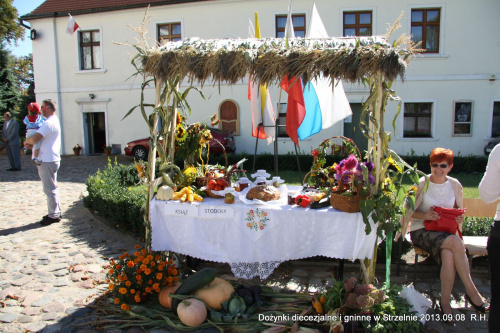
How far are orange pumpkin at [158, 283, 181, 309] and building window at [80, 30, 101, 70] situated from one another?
613 inches

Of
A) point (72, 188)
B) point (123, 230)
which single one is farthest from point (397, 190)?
point (72, 188)

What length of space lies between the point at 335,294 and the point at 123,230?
12.8 feet

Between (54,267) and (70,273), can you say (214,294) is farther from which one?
(54,267)

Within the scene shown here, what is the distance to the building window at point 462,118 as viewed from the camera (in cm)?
1390

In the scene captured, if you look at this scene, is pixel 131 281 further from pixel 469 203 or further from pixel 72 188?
pixel 72 188

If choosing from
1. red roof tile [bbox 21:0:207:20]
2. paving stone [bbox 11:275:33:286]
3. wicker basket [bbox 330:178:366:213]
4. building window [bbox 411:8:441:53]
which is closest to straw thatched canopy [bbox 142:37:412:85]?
wicker basket [bbox 330:178:366:213]

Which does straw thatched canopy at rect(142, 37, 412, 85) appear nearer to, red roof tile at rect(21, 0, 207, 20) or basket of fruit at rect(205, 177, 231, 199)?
basket of fruit at rect(205, 177, 231, 199)

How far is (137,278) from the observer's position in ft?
10.8

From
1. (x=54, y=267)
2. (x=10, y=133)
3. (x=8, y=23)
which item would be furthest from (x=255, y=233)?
(x=8, y=23)

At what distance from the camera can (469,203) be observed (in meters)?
4.46

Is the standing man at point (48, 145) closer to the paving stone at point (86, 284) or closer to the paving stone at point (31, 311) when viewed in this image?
the paving stone at point (86, 284)

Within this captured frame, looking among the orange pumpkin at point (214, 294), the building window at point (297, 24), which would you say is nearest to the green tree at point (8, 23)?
the building window at point (297, 24)

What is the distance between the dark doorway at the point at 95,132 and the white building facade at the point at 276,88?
0.81 feet

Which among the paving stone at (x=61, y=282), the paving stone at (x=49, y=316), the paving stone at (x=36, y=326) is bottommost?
the paving stone at (x=36, y=326)
